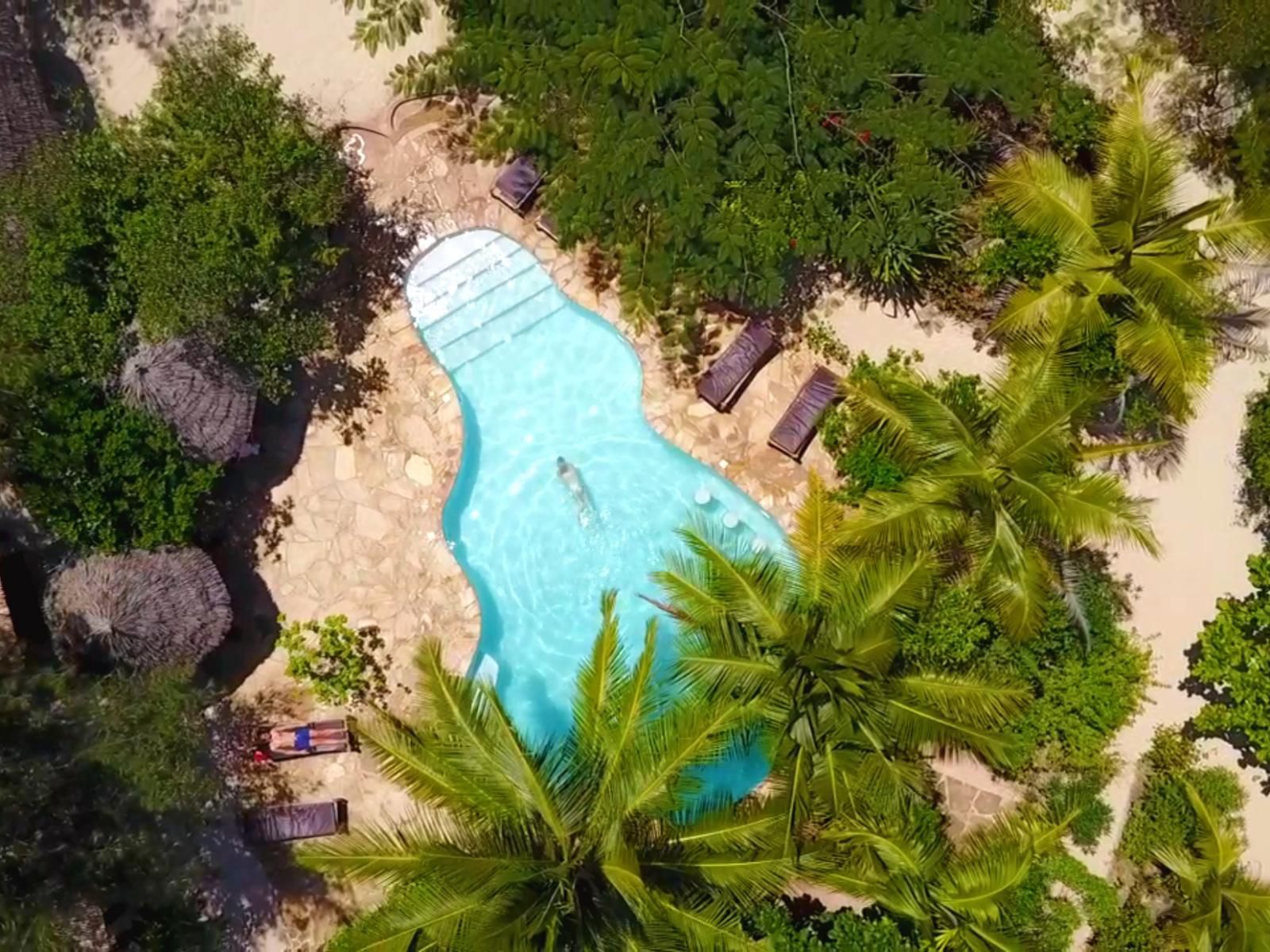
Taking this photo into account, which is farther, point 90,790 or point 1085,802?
point 1085,802

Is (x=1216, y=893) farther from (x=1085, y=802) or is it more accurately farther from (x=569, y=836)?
(x=569, y=836)

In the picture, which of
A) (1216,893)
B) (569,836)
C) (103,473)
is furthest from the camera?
(1216,893)

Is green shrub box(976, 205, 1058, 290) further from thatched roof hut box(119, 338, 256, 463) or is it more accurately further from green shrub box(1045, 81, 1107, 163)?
thatched roof hut box(119, 338, 256, 463)

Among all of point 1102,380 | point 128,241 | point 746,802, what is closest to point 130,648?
point 128,241

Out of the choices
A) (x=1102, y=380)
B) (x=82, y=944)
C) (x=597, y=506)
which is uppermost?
(x=1102, y=380)

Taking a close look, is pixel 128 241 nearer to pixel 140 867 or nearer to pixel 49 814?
pixel 49 814

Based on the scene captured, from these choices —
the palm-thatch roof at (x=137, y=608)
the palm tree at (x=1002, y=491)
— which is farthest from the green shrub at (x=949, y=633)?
the palm-thatch roof at (x=137, y=608)

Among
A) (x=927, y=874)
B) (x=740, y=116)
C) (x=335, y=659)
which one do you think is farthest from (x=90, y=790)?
(x=740, y=116)

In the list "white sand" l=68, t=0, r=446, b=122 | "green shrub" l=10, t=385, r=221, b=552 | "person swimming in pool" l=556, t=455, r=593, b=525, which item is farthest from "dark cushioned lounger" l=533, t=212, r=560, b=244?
"green shrub" l=10, t=385, r=221, b=552
